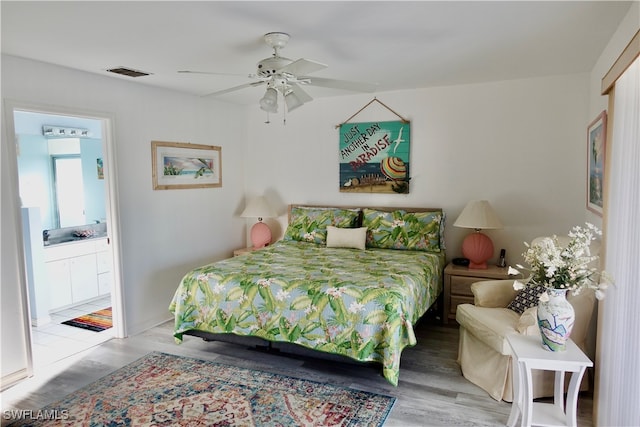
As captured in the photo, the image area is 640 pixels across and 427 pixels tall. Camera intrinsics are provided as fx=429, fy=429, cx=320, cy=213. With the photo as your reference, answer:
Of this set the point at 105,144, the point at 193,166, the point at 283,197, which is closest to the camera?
the point at 105,144

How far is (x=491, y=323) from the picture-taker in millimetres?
2979

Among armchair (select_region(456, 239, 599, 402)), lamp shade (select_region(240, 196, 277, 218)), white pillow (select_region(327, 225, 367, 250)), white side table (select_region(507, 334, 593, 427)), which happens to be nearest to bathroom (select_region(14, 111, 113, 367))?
lamp shade (select_region(240, 196, 277, 218))

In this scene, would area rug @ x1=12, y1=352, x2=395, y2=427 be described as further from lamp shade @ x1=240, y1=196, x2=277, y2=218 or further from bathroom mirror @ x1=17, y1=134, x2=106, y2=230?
bathroom mirror @ x1=17, y1=134, x2=106, y2=230

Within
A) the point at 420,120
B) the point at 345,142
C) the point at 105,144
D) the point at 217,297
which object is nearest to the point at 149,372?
the point at 217,297

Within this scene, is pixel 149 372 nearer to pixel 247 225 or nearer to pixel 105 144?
pixel 105 144

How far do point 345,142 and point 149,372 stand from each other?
3.21 meters

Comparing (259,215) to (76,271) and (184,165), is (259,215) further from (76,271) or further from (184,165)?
(76,271)

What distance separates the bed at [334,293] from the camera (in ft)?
9.74

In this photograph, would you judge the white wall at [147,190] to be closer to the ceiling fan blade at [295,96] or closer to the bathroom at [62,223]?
the bathroom at [62,223]

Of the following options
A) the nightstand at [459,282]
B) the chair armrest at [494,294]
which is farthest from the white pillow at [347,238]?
the chair armrest at [494,294]

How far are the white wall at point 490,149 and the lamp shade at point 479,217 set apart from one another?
0.40m

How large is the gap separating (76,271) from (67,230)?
732mm

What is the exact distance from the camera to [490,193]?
454 cm

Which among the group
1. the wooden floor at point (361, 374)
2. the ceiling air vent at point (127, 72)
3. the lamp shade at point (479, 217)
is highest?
the ceiling air vent at point (127, 72)
